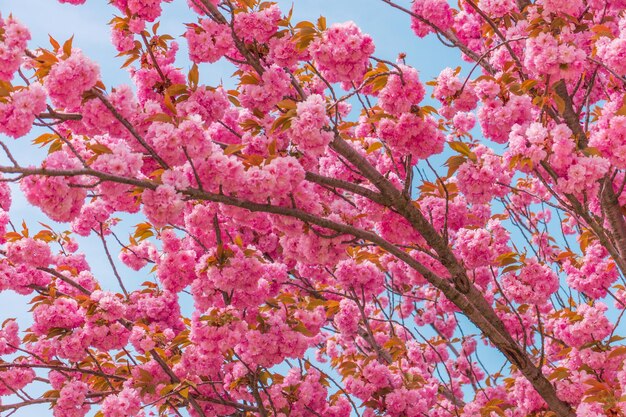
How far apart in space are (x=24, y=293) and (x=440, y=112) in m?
4.66

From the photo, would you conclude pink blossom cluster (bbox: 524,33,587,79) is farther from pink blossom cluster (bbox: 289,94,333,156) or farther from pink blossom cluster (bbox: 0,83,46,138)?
pink blossom cluster (bbox: 0,83,46,138)

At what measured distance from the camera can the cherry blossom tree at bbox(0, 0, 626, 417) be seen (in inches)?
165

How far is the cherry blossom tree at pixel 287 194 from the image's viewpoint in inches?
165

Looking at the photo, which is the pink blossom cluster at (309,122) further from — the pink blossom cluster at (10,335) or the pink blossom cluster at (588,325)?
the pink blossom cluster at (10,335)

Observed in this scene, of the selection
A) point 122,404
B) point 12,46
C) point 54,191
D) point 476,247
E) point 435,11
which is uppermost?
point 435,11

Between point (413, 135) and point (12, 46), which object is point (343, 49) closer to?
point (413, 135)

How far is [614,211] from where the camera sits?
5410mm

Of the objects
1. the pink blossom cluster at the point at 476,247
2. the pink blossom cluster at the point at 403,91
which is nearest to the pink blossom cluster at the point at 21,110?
the pink blossom cluster at the point at 403,91

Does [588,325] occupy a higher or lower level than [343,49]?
lower

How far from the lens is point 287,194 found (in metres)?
4.39

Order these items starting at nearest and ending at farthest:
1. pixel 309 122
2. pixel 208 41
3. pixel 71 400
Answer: pixel 309 122, pixel 208 41, pixel 71 400

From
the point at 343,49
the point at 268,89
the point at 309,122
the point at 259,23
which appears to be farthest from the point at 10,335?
the point at 343,49

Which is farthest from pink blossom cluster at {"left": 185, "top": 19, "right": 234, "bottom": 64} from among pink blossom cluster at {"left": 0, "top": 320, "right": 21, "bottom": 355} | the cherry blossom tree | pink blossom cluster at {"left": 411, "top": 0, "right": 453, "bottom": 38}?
pink blossom cluster at {"left": 0, "top": 320, "right": 21, "bottom": 355}

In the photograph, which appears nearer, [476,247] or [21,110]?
[21,110]
